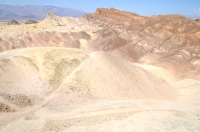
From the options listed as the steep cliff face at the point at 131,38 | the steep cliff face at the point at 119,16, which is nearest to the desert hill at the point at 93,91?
the steep cliff face at the point at 131,38

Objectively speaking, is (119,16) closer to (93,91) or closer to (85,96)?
(93,91)

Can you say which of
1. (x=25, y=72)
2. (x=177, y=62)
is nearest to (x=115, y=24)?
(x=177, y=62)

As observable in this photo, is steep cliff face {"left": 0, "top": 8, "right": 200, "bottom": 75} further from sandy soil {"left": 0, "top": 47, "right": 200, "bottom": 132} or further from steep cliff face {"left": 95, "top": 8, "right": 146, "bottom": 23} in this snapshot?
sandy soil {"left": 0, "top": 47, "right": 200, "bottom": 132}

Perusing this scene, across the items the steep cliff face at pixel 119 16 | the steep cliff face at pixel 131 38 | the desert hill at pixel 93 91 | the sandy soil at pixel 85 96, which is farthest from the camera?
the steep cliff face at pixel 119 16

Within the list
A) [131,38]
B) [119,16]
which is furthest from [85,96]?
[119,16]

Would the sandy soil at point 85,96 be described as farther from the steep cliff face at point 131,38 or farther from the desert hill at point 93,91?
the steep cliff face at point 131,38

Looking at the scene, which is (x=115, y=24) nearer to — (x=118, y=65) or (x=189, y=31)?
(x=189, y=31)

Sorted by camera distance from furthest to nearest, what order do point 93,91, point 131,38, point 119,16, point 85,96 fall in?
1. point 119,16
2. point 131,38
3. point 93,91
4. point 85,96

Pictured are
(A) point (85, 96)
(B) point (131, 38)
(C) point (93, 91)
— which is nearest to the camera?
(A) point (85, 96)

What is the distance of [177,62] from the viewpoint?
19219 mm

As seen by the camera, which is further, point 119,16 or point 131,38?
point 119,16

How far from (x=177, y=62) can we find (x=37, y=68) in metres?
12.6

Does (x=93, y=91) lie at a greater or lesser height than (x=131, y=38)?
lesser

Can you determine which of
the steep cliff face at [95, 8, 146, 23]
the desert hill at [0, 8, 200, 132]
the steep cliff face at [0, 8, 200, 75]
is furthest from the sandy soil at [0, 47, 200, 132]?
the steep cliff face at [95, 8, 146, 23]
